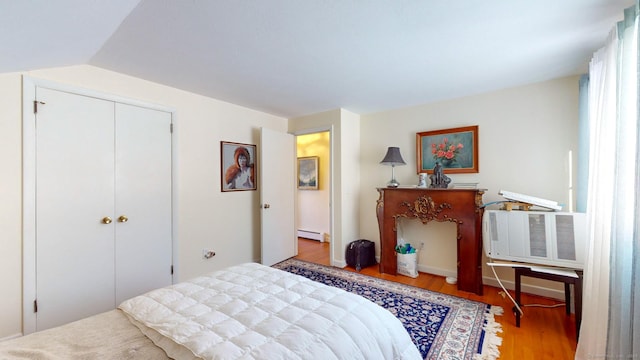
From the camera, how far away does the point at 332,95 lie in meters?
3.02

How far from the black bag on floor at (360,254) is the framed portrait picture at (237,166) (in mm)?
1655

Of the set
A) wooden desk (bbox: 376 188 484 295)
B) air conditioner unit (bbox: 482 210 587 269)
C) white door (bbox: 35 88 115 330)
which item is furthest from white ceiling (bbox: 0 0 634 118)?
air conditioner unit (bbox: 482 210 587 269)

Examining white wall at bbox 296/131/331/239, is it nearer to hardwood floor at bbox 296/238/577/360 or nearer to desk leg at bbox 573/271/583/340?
hardwood floor at bbox 296/238/577/360

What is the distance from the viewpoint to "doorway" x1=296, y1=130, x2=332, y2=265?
516 cm

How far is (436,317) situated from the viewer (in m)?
2.26

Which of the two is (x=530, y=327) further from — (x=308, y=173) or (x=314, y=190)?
(x=308, y=173)

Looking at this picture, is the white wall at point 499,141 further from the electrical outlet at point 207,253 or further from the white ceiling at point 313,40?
the electrical outlet at point 207,253

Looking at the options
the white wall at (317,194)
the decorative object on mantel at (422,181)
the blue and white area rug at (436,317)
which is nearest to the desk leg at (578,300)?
the blue and white area rug at (436,317)

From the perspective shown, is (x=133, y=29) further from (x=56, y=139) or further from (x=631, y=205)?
(x=631, y=205)

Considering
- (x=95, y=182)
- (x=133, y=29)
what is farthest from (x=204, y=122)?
(x=133, y=29)

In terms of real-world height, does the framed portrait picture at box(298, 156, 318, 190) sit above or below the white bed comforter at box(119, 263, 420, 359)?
above

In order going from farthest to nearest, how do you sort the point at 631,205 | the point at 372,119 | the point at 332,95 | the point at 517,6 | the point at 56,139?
the point at 372,119 → the point at 332,95 → the point at 56,139 → the point at 517,6 → the point at 631,205

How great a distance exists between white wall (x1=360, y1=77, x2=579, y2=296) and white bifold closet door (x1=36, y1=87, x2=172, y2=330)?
281 cm

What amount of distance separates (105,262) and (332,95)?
2832mm
